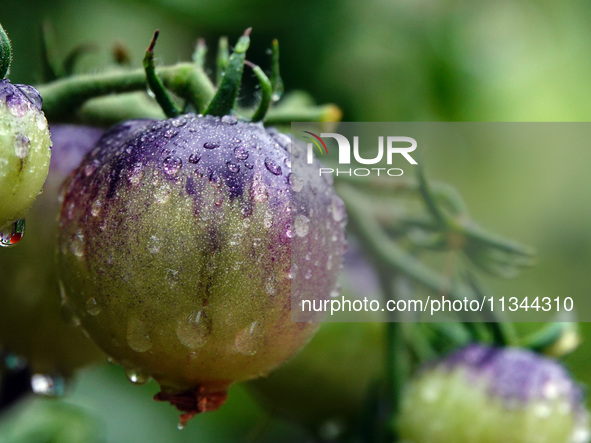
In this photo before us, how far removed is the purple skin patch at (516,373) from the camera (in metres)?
0.83

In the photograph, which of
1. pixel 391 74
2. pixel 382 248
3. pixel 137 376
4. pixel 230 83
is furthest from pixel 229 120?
pixel 391 74

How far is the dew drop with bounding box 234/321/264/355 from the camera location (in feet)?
1.75

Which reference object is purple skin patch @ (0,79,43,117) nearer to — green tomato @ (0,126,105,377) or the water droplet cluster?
the water droplet cluster

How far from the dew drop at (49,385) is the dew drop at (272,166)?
432 mm

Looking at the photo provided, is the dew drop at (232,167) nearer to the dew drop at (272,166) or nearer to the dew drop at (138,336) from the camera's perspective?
the dew drop at (272,166)

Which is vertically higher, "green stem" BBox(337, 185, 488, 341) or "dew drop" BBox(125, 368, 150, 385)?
"green stem" BBox(337, 185, 488, 341)

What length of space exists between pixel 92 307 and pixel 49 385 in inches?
12.0

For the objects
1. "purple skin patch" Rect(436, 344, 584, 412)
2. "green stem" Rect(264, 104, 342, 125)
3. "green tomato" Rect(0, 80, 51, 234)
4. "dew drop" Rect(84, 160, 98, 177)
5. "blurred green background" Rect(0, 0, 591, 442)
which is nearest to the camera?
"green tomato" Rect(0, 80, 51, 234)

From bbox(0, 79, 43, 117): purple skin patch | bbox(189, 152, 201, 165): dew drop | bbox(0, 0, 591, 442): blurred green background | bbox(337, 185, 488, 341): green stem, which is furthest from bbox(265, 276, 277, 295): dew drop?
bbox(0, 0, 591, 442): blurred green background

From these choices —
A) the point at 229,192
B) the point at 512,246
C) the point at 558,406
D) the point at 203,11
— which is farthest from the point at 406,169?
the point at 203,11

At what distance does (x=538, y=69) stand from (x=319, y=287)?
132 cm

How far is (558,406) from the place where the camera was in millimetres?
819

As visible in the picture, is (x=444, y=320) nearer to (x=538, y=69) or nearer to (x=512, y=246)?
(x=512, y=246)

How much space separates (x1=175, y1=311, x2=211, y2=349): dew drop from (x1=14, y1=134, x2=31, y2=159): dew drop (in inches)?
6.6
